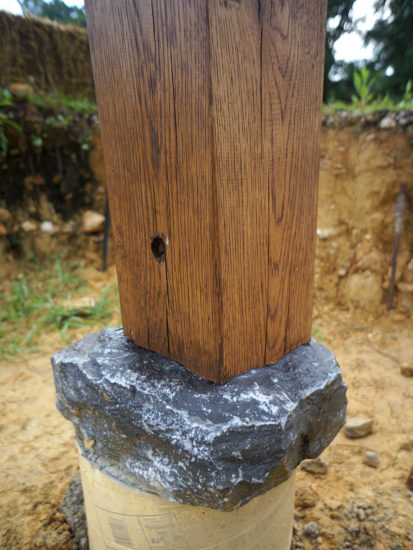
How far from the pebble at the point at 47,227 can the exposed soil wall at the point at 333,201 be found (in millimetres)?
24

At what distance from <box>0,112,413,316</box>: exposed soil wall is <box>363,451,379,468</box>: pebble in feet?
5.99

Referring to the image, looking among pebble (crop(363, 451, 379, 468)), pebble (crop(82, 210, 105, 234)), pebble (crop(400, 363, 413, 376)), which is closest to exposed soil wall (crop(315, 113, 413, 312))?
pebble (crop(400, 363, 413, 376))

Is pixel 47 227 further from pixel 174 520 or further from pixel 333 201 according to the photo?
pixel 174 520

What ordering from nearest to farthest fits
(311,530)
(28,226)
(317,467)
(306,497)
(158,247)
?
1. (158,247)
2. (311,530)
3. (306,497)
4. (317,467)
5. (28,226)

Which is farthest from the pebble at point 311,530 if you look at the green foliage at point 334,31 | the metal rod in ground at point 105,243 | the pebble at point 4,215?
the green foliage at point 334,31

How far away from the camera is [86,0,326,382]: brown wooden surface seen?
0.82 meters

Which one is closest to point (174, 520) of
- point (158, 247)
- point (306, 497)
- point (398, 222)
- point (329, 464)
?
point (158, 247)

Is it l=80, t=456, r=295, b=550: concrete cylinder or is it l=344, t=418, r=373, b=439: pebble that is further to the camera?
l=344, t=418, r=373, b=439: pebble

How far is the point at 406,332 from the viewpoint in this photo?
3443 mm

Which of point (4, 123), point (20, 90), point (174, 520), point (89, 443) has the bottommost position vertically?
point (174, 520)

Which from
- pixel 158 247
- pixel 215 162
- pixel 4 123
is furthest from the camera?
pixel 4 123

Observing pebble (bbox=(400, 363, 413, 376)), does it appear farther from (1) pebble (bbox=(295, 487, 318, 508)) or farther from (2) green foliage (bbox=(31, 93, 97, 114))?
(2) green foliage (bbox=(31, 93, 97, 114))

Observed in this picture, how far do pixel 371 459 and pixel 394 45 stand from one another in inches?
402

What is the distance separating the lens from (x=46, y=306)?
3766mm
